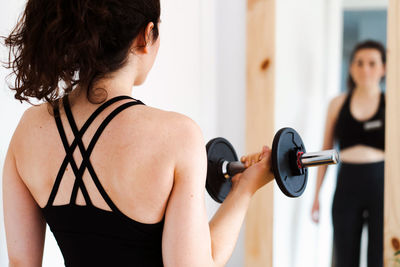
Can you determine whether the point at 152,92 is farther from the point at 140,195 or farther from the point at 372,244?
the point at 372,244

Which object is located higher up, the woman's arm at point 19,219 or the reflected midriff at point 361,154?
A: the reflected midriff at point 361,154

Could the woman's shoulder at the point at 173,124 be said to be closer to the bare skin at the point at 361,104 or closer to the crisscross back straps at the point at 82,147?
the crisscross back straps at the point at 82,147

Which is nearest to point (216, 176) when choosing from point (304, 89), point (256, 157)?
point (256, 157)

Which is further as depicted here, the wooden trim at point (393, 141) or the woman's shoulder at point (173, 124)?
the wooden trim at point (393, 141)

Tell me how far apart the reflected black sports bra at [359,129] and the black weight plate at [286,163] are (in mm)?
948

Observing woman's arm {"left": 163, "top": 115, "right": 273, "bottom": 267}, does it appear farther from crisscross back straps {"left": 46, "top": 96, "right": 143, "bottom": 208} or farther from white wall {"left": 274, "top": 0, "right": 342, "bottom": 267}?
white wall {"left": 274, "top": 0, "right": 342, "bottom": 267}

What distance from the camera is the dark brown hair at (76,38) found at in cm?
67

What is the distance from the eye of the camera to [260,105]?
5.70 ft

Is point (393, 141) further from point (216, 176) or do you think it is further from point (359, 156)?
point (216, 176)

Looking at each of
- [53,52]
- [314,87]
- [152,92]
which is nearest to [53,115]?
[53,52]

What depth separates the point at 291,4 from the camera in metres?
1.74

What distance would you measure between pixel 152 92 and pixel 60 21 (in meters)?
1.00

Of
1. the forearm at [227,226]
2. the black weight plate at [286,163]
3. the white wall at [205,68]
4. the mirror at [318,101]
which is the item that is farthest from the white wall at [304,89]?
the forearm at [227,226]

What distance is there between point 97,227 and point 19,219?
0.23m
